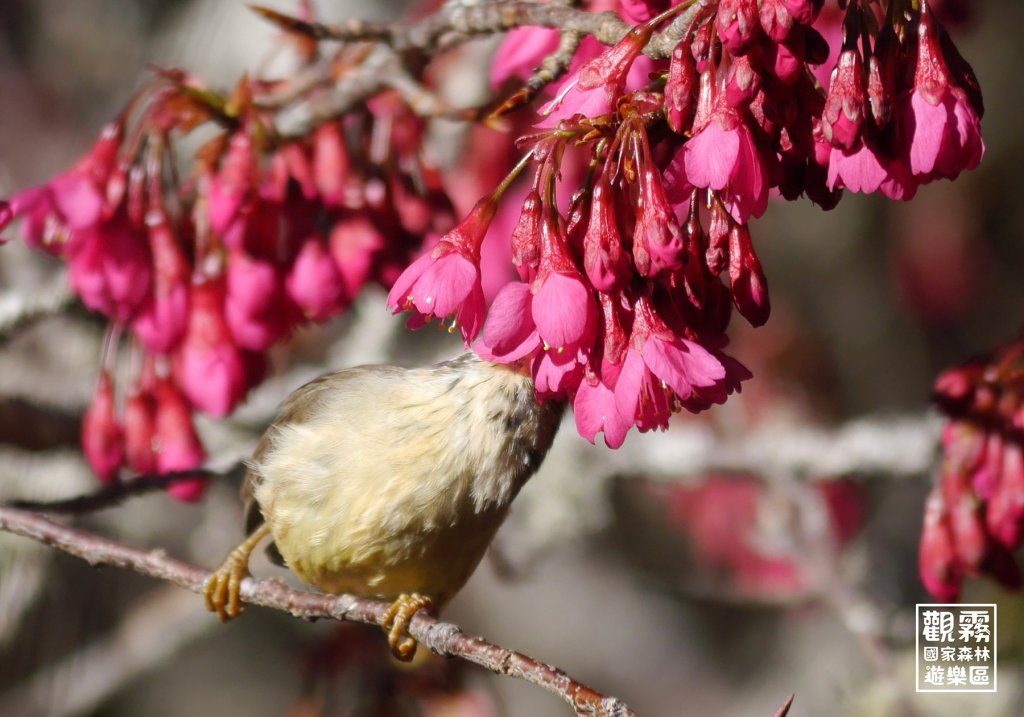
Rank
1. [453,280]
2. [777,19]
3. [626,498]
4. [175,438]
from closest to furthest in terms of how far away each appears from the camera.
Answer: [777,19], [453,280], [175,438], [626,498]

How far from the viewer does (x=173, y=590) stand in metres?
4.52

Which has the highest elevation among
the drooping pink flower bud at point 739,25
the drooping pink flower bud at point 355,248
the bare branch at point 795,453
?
the bare branch at point 795,453

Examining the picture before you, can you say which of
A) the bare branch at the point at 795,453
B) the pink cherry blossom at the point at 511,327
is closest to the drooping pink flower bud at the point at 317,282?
the pink cherry blossom at the point at 511,327

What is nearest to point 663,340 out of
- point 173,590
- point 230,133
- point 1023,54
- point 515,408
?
point 515,408

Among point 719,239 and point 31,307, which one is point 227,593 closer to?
point 31,307

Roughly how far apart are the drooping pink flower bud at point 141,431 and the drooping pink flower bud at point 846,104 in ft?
5.56

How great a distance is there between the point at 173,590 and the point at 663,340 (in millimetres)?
3613

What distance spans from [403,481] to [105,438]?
692mm

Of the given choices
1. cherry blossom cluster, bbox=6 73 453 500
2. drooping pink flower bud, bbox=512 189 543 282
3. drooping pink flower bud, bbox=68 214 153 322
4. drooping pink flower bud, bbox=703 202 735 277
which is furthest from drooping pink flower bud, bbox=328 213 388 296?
drooping pink flower bud, bbox=703 202 735 277

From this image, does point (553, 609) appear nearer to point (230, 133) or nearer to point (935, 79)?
point (230, 133)

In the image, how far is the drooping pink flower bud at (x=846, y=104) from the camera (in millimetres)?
1275

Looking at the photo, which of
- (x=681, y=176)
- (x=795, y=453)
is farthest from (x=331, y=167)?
(x=795, y=453)

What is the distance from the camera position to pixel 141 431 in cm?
249

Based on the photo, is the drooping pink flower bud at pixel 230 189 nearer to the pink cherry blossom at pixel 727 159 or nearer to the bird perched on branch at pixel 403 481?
the bird perched on branch at pixel 403 481
